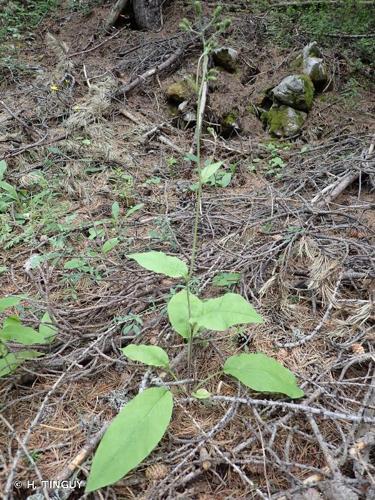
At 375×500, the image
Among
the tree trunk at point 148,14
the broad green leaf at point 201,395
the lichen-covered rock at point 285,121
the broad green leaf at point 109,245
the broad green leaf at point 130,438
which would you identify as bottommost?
the lichen-covered rock at point 285,121

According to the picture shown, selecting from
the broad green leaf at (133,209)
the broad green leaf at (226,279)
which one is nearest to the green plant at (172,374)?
the broad green leaf at (226,279)

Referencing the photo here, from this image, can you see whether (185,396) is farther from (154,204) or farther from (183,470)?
(154,204)

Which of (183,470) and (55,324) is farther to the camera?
(55,324)

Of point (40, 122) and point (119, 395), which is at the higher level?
point (40, 122)

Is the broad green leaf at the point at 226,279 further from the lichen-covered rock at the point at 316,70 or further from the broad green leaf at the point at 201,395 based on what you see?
the lichen-covered rock at the point at 316,70

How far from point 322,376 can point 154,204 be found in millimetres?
2258

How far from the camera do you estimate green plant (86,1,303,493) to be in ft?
4.62

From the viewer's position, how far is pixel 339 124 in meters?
4.44

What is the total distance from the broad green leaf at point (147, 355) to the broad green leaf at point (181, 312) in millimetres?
140

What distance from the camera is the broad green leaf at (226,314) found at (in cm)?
159

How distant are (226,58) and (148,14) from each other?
2.09 meters

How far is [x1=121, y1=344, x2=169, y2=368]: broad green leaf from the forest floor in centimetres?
18

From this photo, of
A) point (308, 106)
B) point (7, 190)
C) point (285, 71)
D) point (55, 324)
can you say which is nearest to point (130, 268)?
point (55, 324)

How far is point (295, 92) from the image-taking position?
15.0ft
